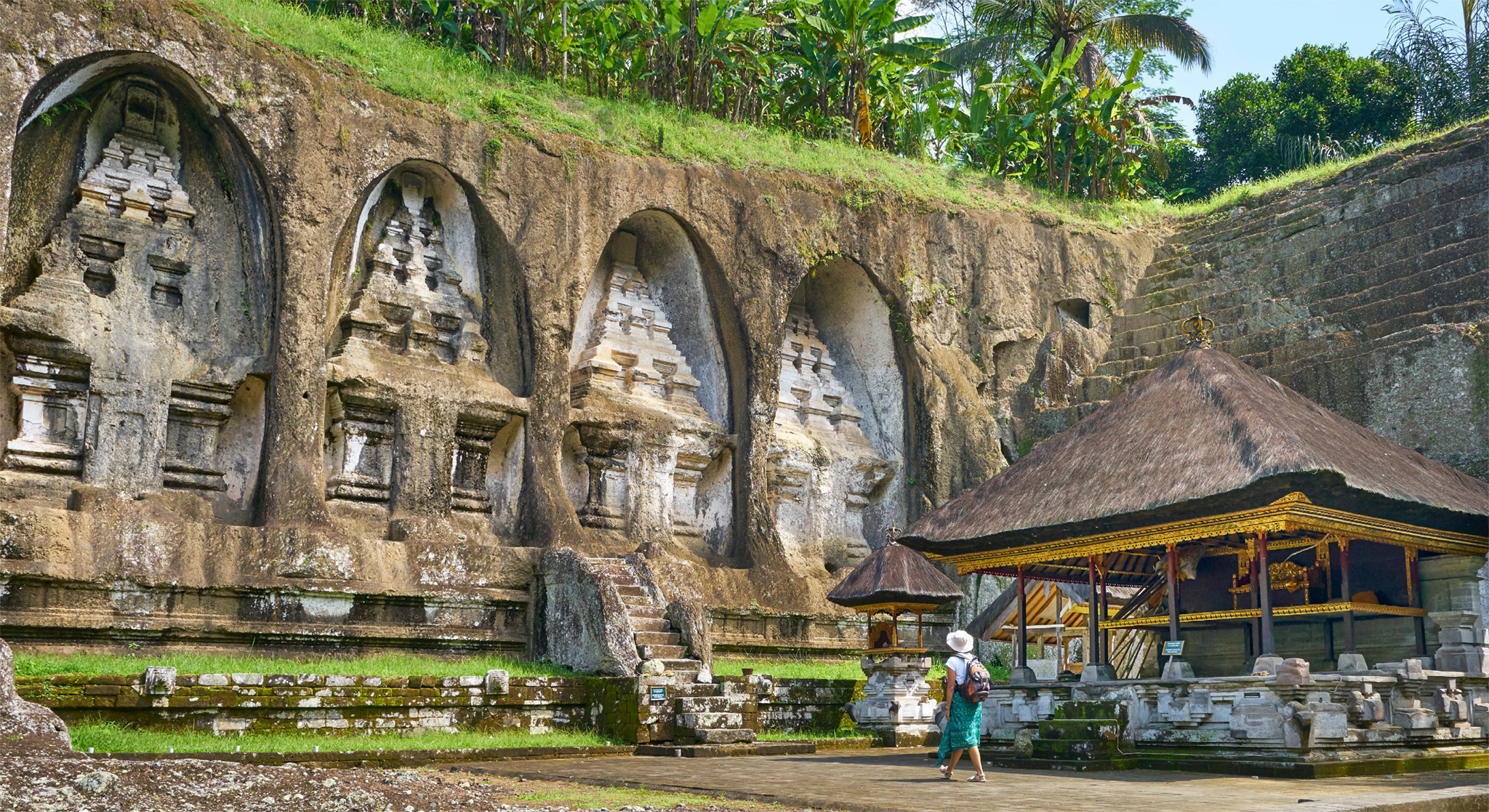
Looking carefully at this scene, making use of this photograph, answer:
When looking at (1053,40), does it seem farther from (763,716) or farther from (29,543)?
(29,543)

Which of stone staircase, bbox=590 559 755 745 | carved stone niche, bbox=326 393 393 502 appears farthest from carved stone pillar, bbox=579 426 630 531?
stone staircase, bbox=590 559 755 745

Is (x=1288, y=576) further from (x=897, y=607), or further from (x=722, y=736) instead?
(x=722, y=736)

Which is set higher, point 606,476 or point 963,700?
point 606,476

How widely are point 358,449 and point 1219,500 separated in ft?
34.2

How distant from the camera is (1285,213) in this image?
21.7 m

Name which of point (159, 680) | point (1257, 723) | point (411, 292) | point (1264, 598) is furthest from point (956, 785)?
point (411, 292)

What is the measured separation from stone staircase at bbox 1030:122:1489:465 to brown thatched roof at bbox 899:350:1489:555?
485 cm

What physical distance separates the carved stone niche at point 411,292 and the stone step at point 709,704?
6614 mm

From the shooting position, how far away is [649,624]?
46.8ft

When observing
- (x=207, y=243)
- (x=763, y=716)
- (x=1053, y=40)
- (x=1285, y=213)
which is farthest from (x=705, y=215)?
(x=1053, y=40)

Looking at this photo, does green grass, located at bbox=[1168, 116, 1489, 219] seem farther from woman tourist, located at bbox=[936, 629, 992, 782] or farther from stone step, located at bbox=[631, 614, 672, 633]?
woman tourist, located at bbox=[936, 629, 992, 782]

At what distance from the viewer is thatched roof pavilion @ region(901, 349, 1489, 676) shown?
437 inches

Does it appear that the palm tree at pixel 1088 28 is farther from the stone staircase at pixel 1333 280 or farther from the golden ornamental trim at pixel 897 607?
the golden ornamental trim at pixel 897 607

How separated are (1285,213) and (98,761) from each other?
20267 mm
